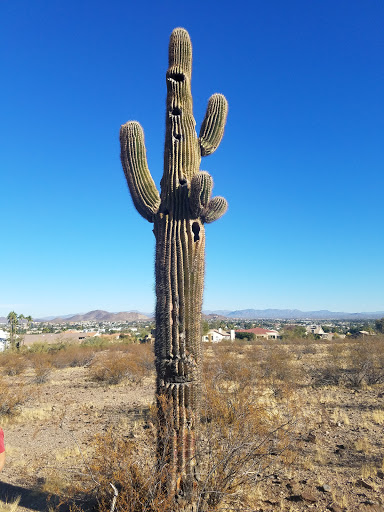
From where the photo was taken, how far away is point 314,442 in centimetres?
709

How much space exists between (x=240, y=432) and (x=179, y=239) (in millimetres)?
2727

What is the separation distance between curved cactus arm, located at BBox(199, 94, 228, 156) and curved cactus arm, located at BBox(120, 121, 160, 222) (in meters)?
1.01

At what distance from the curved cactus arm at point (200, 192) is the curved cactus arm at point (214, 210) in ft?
0.37

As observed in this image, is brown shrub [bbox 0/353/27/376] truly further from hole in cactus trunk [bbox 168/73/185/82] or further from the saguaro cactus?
hole in cactus trunk [bbox 168/73/185/82]

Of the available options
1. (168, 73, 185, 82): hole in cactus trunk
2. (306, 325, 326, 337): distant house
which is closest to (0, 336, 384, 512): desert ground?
(168, 73, 185, 82): hole in cactus trunk

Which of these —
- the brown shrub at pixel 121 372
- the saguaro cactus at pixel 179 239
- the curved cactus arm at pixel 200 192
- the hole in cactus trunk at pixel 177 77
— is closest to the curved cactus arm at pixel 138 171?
the saguaro cactus at pixel 179 239

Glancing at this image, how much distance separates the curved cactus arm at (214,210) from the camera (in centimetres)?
526

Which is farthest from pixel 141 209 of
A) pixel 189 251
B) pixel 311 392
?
pixel 311 392

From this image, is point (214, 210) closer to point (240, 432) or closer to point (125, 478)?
point (240, 432)

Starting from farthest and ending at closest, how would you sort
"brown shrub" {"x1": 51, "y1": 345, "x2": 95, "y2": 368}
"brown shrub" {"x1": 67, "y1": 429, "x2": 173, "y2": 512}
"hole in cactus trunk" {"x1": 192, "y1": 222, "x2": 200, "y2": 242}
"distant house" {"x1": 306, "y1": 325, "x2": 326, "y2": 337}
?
"distant house" {"x1": 306, "y1": 325, "x2": 326, "y2": 337}, "brown shrub" {"x1": 51, "y1": 345, "x2": 95, "y2": 368}, "hole in cactus trunk" {"x1": 192, "y1": 222, "x2": 200, "y2": 242}, "brown shrub" {"x1": 67, "y1": 429, "x2": 173, "y2": 512}

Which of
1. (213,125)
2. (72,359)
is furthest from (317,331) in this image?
(213,125)

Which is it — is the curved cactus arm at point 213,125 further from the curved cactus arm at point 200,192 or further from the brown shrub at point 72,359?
the brown shrub at point 72,359

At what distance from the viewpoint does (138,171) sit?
568 centimetres

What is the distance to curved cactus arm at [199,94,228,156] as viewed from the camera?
6055 millimetres
